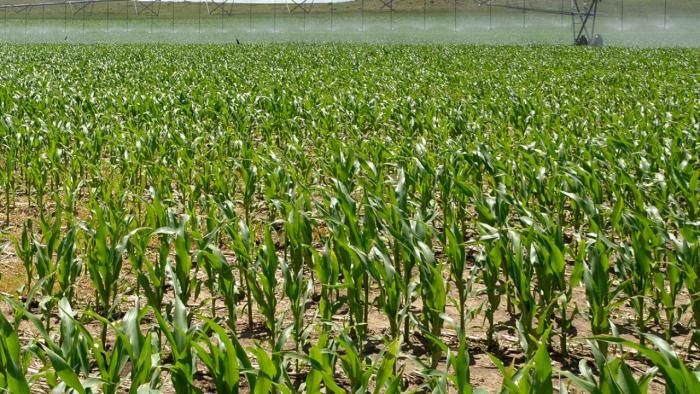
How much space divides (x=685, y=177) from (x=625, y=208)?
72 centimetres

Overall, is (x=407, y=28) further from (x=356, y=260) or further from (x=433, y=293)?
(x=433, y=293)

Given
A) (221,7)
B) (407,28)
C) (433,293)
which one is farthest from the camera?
(221,7)

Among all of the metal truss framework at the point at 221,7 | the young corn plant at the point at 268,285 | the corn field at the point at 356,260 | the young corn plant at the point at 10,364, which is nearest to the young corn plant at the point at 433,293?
A: the corn field at the point at 356,260

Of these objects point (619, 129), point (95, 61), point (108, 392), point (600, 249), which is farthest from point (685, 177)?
point (95, 61)

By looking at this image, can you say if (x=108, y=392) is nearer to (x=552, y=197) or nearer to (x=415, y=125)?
(x=552, y=197)

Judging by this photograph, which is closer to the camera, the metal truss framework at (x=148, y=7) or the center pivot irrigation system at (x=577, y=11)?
the center pivot irrigation system at (x=577, y=11)

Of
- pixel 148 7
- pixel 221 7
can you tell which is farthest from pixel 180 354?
pixel 148 7

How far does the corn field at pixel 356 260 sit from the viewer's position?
7.51 ft

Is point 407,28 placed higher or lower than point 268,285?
higher

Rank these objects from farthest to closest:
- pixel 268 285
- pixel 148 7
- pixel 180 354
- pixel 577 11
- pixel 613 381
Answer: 1. pixel 148 7
2. pixel 577 11
3. pixel 268 285
4. pixel 180 354
5. pixel 613 381

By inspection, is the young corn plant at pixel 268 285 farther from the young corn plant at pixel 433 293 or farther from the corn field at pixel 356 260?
the young corn plant at pixel 433 293

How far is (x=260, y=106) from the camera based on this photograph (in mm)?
11969

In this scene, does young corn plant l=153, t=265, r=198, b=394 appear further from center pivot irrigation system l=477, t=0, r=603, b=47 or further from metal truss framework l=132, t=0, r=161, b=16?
metal truss framework l=132, t=0, r=161, b=16

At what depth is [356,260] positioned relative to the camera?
128 inches
